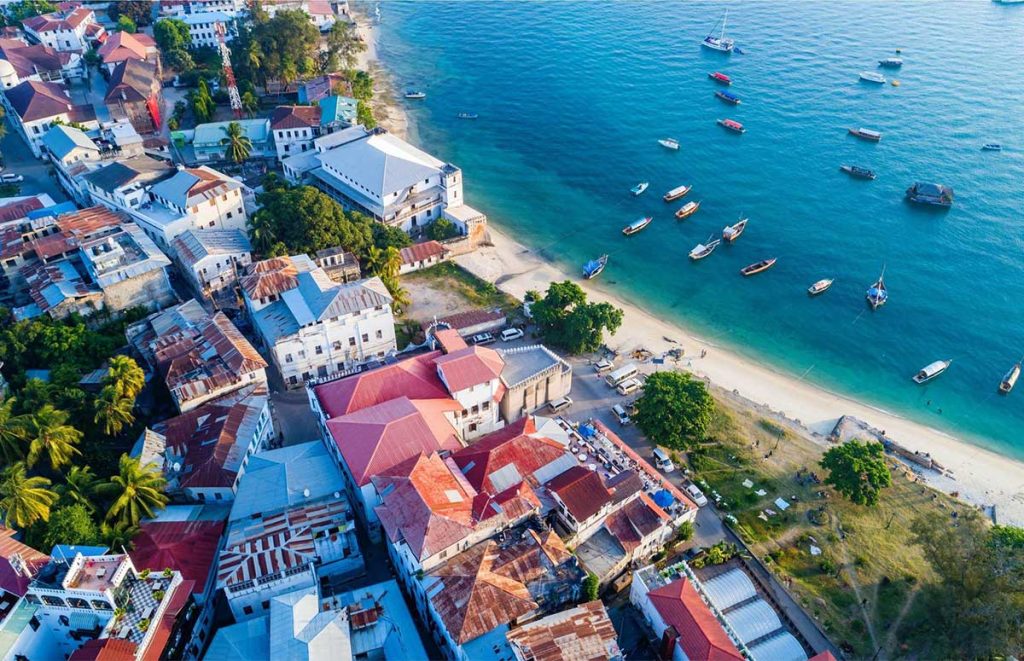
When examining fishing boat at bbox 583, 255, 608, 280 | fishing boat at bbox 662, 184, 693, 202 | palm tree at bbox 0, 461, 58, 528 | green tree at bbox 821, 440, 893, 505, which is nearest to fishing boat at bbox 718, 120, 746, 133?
fishing boat at bbox 662, 184, 693, 202

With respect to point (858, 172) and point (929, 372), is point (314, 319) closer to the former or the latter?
point (929, 372)

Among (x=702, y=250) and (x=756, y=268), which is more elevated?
(x=702, y=250)

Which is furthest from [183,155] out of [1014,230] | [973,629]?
[1014,230]

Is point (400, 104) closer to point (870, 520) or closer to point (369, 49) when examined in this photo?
point (369, 49)

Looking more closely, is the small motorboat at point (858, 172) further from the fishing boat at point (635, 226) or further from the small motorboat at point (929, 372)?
the small motorboat at point (929, 372)

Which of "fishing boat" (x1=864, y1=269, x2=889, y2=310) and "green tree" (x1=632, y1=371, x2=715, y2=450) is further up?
"green tree" (x1=632, y1=371, x2=715, y2=450)

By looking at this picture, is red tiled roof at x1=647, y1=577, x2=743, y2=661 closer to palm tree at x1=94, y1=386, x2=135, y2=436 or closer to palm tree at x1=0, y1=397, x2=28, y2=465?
palm tree at x1=94, y1=386, x2=135, y2=436

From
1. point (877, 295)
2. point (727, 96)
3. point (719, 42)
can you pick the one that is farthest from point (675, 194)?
point (719, 42)
